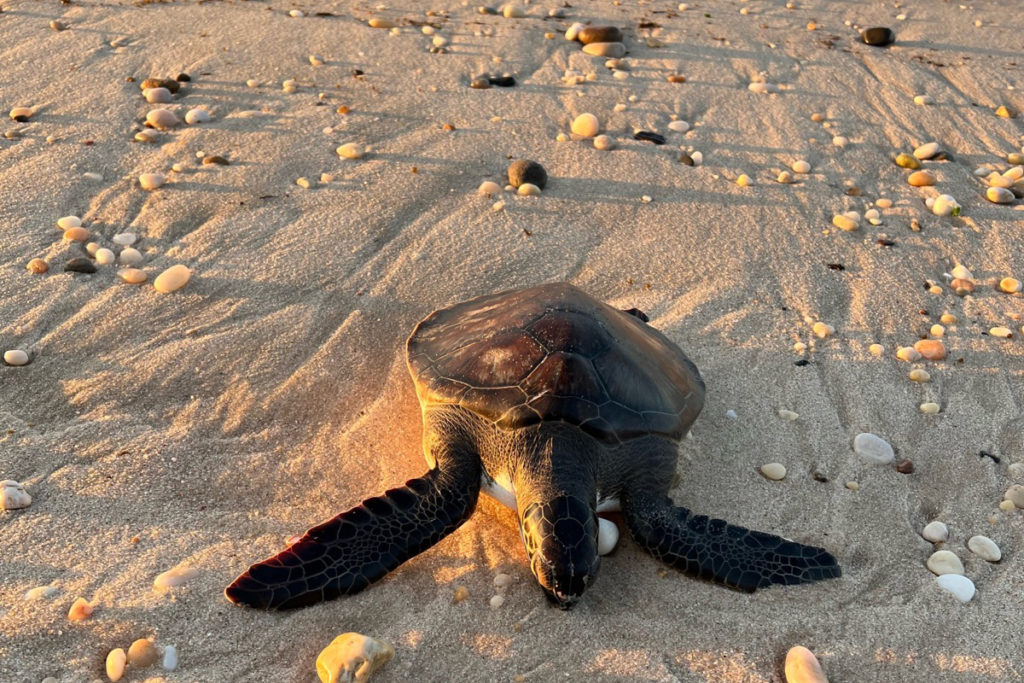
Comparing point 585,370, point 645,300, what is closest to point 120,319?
point 585,370

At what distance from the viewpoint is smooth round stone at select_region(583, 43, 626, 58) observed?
602 centimetres

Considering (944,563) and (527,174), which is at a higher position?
(527,174)

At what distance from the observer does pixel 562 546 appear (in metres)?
2.37

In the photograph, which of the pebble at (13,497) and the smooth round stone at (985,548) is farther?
the smooth round stone at (985,548)

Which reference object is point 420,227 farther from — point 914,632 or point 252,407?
point 914,632

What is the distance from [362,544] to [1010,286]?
353 centimetres

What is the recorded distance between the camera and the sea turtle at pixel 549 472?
2.38m

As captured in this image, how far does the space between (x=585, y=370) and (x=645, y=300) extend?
1360mm

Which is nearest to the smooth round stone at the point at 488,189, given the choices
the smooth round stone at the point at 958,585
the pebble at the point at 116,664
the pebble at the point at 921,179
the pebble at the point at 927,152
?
the pebble at the point at 921,179

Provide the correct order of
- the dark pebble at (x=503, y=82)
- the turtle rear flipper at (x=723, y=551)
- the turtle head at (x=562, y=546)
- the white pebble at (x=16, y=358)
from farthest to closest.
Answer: the dark pebble at (x=503, y=82), the white pebble at (x=16, y=358), the turtle rear flipper at (x=723, y=551), the turtle head at (x=562, y=546)

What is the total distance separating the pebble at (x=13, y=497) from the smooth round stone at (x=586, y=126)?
3675 mm

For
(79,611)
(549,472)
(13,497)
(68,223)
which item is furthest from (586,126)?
(79,611)

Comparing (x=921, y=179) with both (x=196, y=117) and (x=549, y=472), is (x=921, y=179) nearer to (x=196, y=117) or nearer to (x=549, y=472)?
(x=549, y=472)

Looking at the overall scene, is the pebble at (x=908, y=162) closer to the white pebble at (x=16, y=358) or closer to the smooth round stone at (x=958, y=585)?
the smooth round stone at (x=958, y=585)
